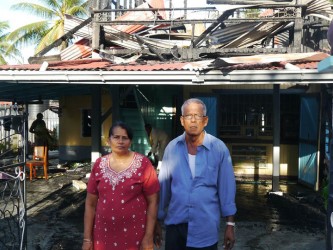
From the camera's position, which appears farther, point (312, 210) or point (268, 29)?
point (268, 29)

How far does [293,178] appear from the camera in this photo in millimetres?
10938

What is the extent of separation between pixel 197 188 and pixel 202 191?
0.04m

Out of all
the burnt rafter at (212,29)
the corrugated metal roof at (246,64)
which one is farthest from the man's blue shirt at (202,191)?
the burnt rafter at (212,29)

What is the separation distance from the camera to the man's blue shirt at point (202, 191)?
315 centimetres

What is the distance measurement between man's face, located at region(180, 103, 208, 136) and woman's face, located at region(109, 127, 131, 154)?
51cm

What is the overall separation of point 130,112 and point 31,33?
15.3m

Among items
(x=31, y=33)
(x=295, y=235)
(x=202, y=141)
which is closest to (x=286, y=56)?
(x=295, y=235)

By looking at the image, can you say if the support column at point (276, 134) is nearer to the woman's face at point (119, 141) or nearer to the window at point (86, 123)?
the woman's face at point (119, 141)

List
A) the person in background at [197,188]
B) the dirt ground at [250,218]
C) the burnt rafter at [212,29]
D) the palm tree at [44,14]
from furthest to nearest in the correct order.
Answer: the palm tree at [44,14]
the burnt rafter at [212,29]
the dirt ground at [250,218]
the person in background at [197,188]

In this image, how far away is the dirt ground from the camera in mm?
5746

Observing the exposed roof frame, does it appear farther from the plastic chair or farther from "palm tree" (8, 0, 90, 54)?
"palm tree" (8, 0, 90, 54)

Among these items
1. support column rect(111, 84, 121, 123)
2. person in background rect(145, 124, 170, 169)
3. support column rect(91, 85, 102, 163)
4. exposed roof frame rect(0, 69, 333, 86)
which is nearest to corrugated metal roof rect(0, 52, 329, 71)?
exposed roof frame rect(0, 69, 333, 86)

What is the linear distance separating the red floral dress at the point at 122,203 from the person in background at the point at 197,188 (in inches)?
7.8

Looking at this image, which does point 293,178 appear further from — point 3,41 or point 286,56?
point 3,41
